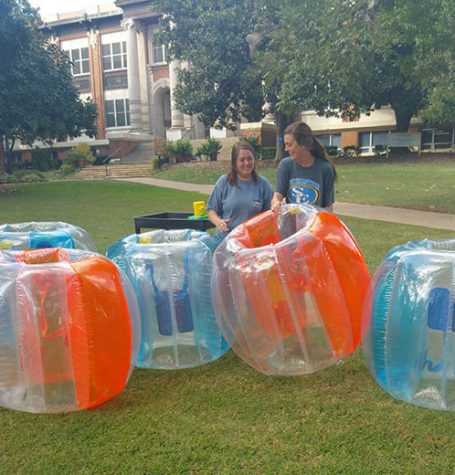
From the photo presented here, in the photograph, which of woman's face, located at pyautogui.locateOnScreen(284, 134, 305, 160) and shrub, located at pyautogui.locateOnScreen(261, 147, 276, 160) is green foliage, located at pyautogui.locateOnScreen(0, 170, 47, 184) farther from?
woman's face, located at pyautogui.locateOnScreen(284, 134, 305, 160)

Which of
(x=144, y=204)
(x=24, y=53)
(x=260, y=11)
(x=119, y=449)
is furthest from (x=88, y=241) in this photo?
(x=260, y=11)

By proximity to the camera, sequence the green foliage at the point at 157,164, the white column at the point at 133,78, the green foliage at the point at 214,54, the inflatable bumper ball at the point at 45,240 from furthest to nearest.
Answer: the white column at the point at 133,78 → the green foliage at the point at 157,164 → the green foliage at the point at 214,54 → the inflatable bumper ball at the point at 45,240

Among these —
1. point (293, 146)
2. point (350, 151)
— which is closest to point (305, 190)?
point (293, 146)

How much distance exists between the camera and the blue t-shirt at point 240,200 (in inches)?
182

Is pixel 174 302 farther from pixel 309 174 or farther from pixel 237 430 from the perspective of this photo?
pixel 309 174

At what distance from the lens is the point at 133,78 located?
4200 centimetres

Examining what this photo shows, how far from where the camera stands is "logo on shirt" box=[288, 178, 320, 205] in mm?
4457

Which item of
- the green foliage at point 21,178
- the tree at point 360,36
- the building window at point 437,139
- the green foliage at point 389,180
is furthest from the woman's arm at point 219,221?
the building window at point 437,139

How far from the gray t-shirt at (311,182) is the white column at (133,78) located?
1559 inches

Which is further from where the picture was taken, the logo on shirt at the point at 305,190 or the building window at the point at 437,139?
the building window at the point at 437,139

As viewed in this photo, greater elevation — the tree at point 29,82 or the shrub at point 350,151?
the tree at point 29,82

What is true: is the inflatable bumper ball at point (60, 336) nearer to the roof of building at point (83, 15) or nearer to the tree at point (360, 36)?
the tree at point (360, 36)

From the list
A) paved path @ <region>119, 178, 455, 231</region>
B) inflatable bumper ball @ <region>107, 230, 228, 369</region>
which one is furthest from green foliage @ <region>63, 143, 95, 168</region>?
inflatable bumper ball @ <region>107, 230, 228, 369</region>

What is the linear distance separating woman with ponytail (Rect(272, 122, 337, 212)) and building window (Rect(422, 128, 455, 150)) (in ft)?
109
